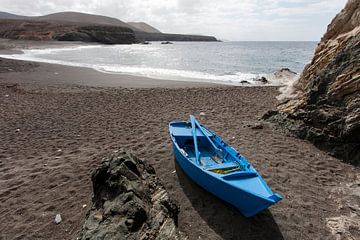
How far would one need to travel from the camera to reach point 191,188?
552 centimetres

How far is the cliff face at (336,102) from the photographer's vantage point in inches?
265

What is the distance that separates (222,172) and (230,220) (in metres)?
0.98

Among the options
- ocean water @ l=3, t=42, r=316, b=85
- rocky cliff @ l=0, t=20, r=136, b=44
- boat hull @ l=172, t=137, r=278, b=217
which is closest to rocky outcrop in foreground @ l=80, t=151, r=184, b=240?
boat hull @ l=172, t=137, r=278, b=217

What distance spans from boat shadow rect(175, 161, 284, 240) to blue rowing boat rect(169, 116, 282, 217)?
0.21m

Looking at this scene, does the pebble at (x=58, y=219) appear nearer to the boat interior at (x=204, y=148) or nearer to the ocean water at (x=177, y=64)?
the boat interior at (x=204, y=148)

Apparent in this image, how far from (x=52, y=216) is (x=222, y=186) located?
314 centimetres

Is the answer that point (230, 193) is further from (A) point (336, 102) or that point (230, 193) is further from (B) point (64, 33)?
(B) point (64, 33)

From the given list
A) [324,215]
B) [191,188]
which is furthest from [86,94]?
[324,215]

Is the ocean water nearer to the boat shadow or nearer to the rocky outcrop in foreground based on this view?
the boat shadow

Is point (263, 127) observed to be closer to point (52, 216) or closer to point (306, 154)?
point (306, 154)

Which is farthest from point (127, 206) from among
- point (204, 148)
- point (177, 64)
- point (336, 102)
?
point (177, 64)

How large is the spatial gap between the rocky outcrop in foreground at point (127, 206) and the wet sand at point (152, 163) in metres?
0.69

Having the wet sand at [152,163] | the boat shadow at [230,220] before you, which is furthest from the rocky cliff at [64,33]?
the boat shadow at [230,220]

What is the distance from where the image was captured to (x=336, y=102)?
7.27 m
